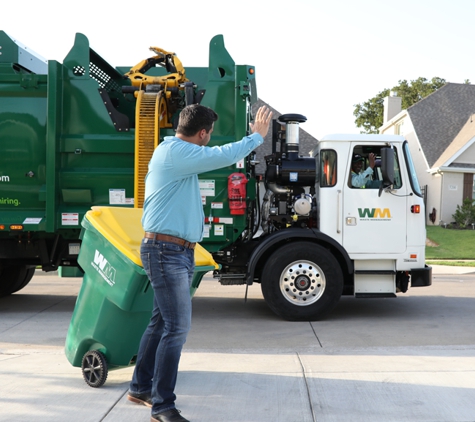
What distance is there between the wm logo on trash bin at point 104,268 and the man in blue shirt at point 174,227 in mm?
506

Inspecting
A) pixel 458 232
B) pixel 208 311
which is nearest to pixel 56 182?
pixel 208 311

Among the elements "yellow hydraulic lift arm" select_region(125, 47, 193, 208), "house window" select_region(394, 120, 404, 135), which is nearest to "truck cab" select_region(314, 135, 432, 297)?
"yellow hydraulic lift arm" select_region(125, 47, 193, 208)

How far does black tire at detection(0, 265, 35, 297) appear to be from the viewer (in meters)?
9.88

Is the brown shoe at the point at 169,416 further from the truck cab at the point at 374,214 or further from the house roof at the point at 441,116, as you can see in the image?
the house roof at the point at 441,116

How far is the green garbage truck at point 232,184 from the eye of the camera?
793 cm

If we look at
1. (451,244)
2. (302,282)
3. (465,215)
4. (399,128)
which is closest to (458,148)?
(465,215)

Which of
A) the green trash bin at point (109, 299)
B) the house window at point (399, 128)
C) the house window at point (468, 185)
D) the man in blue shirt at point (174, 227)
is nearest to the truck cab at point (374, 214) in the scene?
the green trash bin at point (109, 299)

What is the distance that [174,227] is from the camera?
12.7 feet

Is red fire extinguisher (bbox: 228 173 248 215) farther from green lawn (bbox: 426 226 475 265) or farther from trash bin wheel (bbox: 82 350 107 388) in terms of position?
green lawn (bbox: 426 226 475 265)

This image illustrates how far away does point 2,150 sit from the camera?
8242 mm

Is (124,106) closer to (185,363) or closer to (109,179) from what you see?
(109,179)

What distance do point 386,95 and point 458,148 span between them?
26093mm

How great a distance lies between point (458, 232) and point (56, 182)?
20.0 meters

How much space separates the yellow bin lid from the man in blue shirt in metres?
0.46
